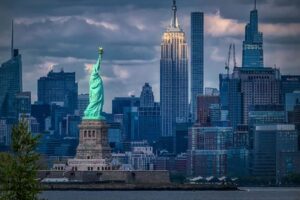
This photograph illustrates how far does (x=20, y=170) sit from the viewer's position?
47719mm

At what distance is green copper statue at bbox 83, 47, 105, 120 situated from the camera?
134125 mm

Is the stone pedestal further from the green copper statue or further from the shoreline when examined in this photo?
the shoreline

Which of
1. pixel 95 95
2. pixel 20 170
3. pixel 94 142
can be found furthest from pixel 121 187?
pixel 20 170

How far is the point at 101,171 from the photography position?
416ft

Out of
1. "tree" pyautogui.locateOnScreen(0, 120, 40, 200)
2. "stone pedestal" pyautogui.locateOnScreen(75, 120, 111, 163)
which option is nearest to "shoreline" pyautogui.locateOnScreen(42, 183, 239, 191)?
"stone pedestal" pyautogui.locateOnScreen(75, 120, 111, 163)

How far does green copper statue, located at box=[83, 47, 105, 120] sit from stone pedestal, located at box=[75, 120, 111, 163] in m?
0.93

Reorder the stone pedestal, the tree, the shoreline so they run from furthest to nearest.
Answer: the stone pedestal < the shoreline < the tree

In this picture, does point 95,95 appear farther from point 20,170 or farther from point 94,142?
point 20,170

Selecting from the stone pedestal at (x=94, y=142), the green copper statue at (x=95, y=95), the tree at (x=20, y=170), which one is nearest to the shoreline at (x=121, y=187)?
the stone pedestal at (x=94, y=142)

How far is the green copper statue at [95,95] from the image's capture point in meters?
134

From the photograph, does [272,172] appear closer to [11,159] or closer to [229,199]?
[229,199]

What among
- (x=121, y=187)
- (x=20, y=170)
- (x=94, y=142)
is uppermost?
(x=94, y=142)

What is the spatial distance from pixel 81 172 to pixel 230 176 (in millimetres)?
48030

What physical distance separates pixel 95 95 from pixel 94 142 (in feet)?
13.5
